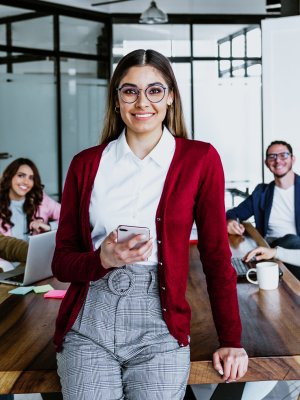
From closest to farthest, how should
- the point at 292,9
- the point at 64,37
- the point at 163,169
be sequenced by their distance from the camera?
the point at 163,169 < the point at 292,9 < the point at 64,37

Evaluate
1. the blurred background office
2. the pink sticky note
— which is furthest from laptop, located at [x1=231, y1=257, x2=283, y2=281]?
the blurred background office

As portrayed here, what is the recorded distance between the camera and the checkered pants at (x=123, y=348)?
1.45 metres

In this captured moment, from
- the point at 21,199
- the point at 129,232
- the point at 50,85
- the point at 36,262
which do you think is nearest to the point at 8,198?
the point at 21,199

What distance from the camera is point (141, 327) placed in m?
1.50

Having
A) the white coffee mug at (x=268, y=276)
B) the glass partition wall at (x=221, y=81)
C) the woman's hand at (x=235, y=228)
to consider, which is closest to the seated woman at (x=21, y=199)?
the woman's hand at (x=235, y=228)

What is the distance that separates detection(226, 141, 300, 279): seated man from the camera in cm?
450

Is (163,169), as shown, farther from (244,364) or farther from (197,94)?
(197,94)

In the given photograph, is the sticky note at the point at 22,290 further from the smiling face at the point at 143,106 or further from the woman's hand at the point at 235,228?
the woman's hand at the point at 235,228

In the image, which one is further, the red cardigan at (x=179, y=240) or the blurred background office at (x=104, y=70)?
the blurred background office at (x=104, y=70)

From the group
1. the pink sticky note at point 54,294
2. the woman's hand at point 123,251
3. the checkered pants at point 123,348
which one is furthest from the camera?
the pink sticky note at point 54,294

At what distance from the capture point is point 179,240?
1.56m

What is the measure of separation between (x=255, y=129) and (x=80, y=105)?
2.56 m

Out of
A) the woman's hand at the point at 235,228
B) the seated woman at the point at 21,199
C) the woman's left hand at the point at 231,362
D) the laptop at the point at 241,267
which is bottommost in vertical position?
the woman's left hand at the point at 231,362

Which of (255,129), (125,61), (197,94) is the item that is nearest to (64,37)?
(197,94)
